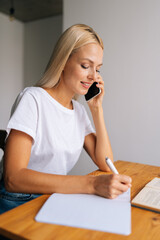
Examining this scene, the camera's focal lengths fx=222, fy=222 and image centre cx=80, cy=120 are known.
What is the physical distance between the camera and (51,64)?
1.10 meters

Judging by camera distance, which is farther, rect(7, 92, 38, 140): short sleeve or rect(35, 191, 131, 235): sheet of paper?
rect(7, 92, 38, 140): short sleeve

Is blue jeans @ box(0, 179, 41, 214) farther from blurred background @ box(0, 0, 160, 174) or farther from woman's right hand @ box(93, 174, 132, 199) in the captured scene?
blurred background @ box(0, 0, 160, 174)

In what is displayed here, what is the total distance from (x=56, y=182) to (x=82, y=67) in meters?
0.59

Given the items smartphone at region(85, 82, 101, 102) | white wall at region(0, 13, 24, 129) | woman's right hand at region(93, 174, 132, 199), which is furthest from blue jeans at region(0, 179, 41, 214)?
white wall at region(0, 13, 24, 129)

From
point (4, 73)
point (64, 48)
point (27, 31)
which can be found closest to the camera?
point (64, 48)

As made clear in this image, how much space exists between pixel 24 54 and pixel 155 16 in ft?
9.73

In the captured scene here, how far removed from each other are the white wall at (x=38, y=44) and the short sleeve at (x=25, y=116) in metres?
3.32

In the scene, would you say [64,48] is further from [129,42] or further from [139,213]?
[129,42]

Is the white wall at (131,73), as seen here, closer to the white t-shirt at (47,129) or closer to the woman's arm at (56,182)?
the white t-shirt at (47,129)

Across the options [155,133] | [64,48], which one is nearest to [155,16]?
[155,133]

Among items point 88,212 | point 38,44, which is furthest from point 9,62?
point 88,212

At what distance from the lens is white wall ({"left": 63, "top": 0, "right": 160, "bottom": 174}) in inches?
81.7

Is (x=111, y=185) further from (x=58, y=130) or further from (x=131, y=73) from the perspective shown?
(x=131, y=73)

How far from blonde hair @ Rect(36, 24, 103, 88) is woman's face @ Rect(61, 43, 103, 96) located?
3cm
